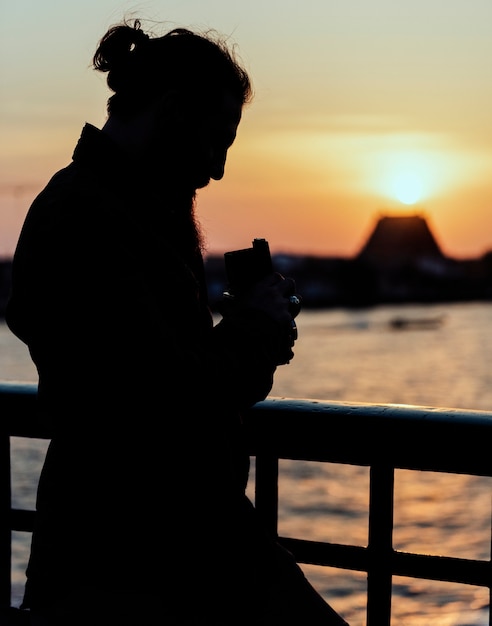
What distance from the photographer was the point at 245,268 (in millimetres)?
1729

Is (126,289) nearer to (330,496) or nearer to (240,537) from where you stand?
(240,537)

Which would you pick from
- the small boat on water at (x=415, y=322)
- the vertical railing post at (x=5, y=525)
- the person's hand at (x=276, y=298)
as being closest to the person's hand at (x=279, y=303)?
the person's hand at (x=276, y=298)

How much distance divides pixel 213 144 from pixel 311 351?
8989cm

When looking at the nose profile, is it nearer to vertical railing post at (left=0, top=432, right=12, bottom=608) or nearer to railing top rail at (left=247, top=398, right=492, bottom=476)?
railing top rail at (left=247, top=398, right=492, bottom=476)

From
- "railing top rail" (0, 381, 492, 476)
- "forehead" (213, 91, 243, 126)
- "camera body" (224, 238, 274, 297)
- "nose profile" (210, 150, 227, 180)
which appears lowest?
"railing top rail" (0, 381, 492, 476)

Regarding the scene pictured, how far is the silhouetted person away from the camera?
1.54 metres

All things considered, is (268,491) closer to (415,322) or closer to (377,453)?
(377,453)

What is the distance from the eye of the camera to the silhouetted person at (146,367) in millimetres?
1537

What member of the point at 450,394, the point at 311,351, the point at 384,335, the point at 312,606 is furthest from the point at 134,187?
the point at 384,335

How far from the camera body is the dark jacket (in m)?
0.09

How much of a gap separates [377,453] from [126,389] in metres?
0.76

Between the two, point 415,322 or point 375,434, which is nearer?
point 375,434

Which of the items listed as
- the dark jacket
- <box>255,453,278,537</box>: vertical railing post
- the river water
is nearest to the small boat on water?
the river water

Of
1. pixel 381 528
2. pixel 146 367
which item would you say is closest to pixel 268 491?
pixel 381 528
